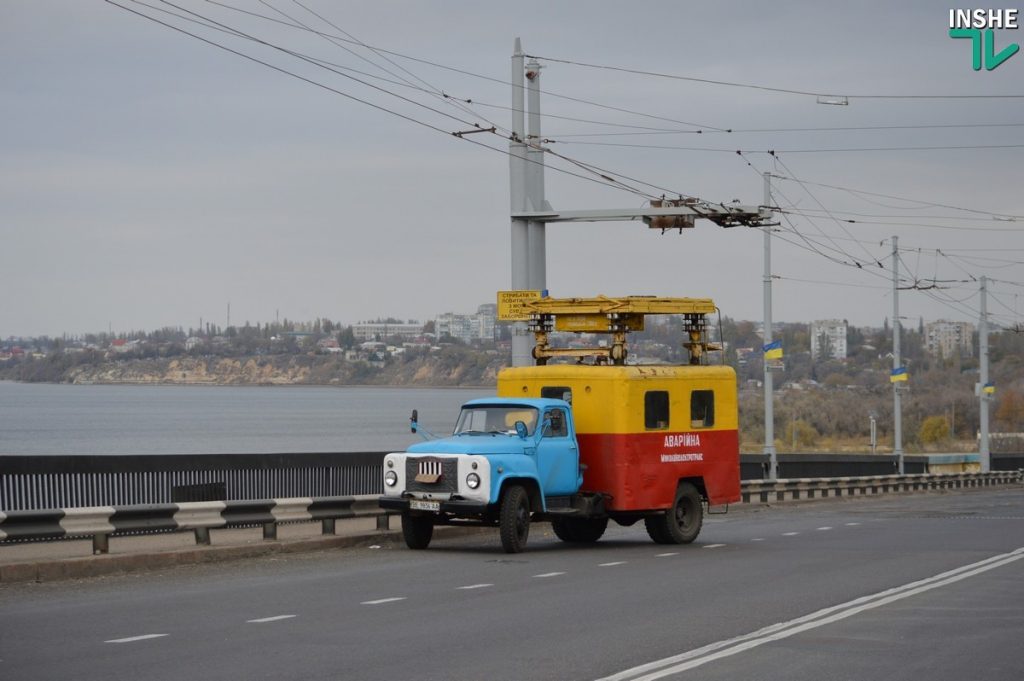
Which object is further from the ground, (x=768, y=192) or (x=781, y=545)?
(x=768, y=192)

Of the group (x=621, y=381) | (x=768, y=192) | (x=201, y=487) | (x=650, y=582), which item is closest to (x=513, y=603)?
(x=650, y=582)

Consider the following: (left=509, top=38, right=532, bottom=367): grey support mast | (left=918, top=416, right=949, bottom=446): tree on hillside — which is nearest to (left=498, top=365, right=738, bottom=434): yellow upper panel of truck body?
(left=509, top=38, right=532, bottom=367): grey support mast

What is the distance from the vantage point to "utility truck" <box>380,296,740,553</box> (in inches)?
774

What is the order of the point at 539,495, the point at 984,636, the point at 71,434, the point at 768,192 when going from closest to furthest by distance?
1. the point at 984,636
2. the point at 539,495
3. the point at 768,192
4. the point at 71,434

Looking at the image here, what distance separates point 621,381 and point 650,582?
5.46m

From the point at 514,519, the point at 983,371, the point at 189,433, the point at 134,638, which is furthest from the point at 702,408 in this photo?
the point at 189,433

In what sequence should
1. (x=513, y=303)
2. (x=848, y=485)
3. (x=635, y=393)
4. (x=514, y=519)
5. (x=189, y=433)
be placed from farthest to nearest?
(x=189, y=433), (x=848, y=485), (x=513, y=303), (x=635, y=393), (x=514, y=519)

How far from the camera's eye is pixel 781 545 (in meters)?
22.0

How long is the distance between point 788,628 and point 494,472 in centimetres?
739

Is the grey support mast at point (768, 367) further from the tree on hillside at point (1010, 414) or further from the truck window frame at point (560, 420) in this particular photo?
the tree on hillside at point (1010, 414)

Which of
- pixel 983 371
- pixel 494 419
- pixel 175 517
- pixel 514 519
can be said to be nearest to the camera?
pixel 175 517

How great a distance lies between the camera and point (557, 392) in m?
22.0

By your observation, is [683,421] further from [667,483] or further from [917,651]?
[917,651]

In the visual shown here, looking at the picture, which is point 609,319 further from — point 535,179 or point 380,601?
point 380,601
